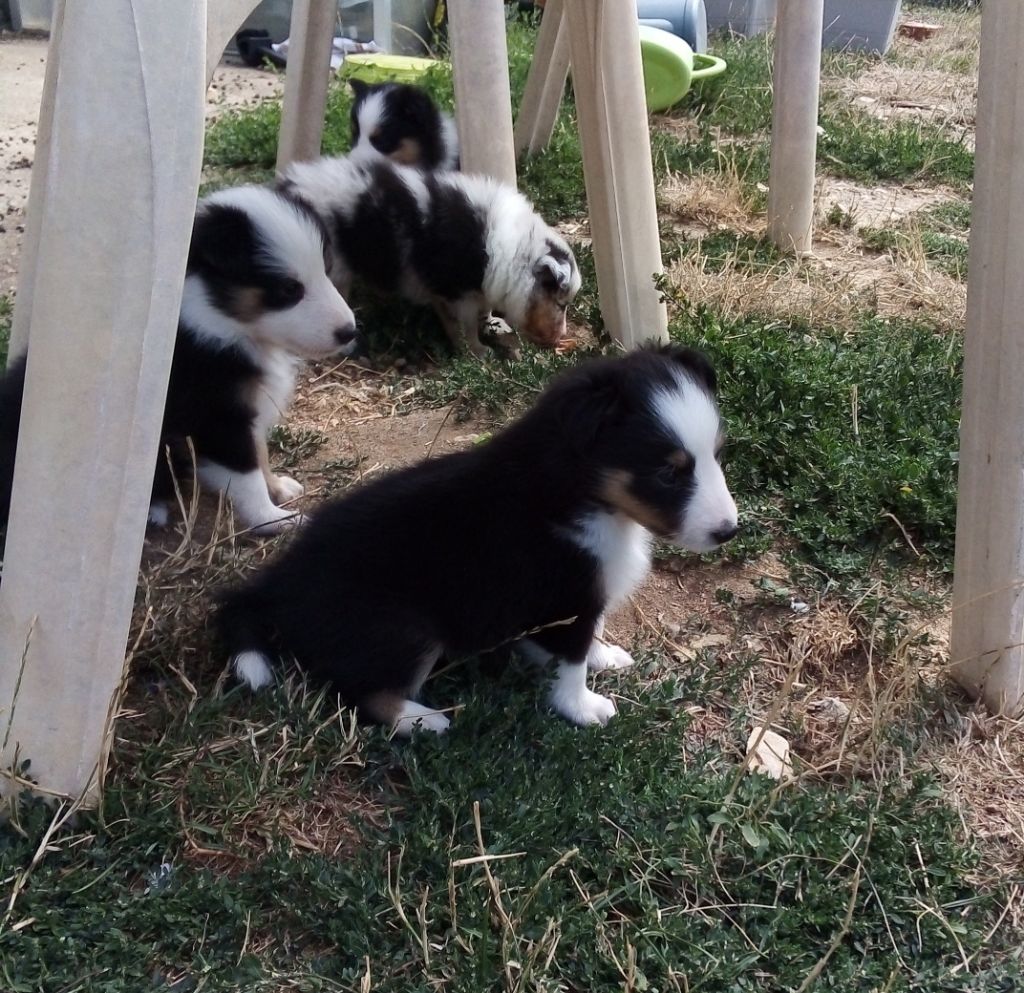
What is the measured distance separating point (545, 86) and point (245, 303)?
333 cm

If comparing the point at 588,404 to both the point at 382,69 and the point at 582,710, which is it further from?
the point at 382,69

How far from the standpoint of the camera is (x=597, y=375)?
8.00 feet

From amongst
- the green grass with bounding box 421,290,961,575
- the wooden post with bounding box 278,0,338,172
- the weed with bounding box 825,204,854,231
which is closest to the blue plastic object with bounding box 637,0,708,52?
the weed with bounding box 825,204,854,231

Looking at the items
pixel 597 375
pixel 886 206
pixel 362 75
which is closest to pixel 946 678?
pixel 597 375

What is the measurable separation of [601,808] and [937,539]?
1.57 meters

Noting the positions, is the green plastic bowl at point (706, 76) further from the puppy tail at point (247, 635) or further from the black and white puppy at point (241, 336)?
the puppy tail at point (247, 635)

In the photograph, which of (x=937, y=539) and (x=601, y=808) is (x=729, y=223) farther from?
(x=601, y=808)

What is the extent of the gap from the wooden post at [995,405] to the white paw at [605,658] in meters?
0.80

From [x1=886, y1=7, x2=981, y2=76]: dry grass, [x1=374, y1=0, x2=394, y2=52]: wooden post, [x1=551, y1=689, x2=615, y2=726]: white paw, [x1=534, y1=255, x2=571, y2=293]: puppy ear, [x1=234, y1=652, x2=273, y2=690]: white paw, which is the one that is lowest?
[x1=886, y1=7, x2=981, y2=76]: dry grass

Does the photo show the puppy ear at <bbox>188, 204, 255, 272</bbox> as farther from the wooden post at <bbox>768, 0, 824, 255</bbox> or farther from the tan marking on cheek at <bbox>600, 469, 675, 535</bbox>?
the wooden post at <bbox>768, 0, 824, 255</bbox>

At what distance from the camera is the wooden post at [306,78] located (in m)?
4.58

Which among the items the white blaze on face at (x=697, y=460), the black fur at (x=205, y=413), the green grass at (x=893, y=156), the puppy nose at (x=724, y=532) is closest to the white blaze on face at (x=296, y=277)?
the black fur at (x=205, y=413)

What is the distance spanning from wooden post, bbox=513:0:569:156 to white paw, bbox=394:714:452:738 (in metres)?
4.16

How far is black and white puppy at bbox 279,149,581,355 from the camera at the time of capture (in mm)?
4668
